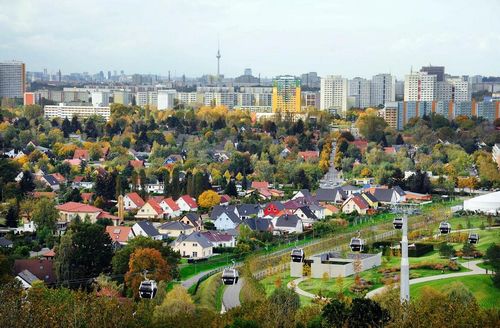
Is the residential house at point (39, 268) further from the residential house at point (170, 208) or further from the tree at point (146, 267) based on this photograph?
the residential house at point (170, 208)

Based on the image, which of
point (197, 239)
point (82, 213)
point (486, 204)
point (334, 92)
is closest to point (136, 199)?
point (82, 213)

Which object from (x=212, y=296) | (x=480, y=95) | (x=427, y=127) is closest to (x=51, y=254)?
(x=212, y=296)

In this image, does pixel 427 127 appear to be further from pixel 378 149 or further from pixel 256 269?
pixel 256 269

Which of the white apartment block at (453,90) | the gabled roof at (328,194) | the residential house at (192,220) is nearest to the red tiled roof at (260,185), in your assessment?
the gabled roof at (328,194)

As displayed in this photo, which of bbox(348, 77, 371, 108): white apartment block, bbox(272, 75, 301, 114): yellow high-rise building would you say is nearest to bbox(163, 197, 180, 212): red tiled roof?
bbox(272, 75, 301, 114): yellow high-rise building

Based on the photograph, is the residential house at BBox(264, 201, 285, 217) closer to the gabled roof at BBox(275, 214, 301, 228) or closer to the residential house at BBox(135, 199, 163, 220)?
the gabled roof at BBox(275, 214, 301, 228)

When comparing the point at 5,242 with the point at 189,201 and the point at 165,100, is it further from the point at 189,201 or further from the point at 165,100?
the point at 165,100

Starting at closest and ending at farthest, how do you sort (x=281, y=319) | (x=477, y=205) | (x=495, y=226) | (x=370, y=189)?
(x=281, y=319) < (x=495, y=226) < (x=477, y=205) < (x=370, y=189)
